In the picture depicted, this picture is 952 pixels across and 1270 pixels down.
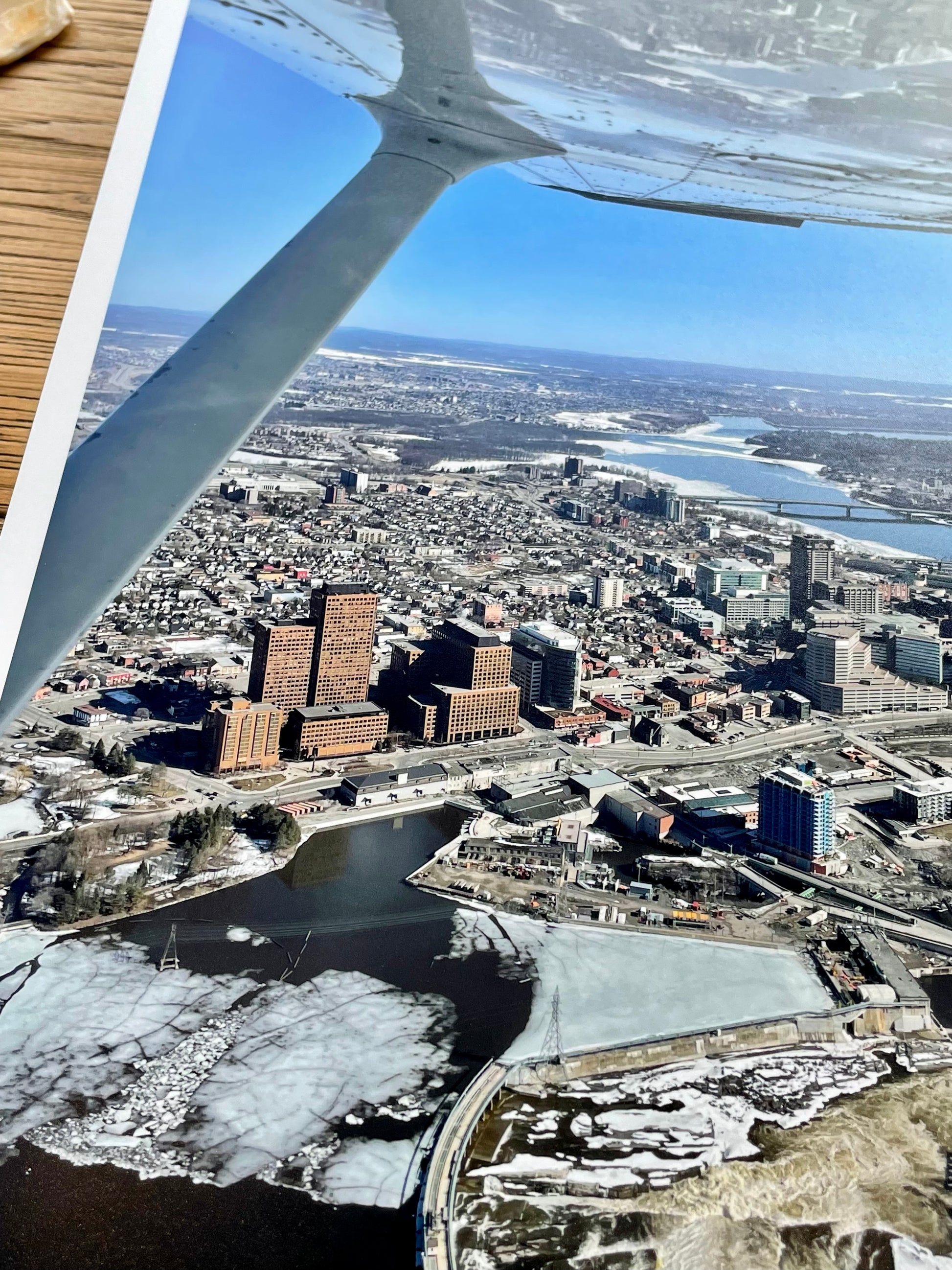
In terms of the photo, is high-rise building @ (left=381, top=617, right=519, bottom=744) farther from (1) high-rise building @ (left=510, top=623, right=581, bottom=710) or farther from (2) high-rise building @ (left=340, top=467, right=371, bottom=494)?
(2) high-rise building @ (left=340, top=467, right=371, bottom=494)

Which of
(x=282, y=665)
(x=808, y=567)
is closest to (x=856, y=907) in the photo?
(x=282, y=665)

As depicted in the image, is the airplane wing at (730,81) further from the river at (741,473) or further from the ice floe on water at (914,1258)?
the river at (741,473)

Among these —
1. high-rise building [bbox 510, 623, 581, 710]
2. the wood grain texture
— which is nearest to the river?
high-rise building [bbox 510, 623, 581, 710]

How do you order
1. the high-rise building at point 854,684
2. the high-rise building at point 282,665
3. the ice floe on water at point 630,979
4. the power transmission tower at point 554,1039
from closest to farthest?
the power transmission tower at point 554,1039, the ice floe on water at point 630,979, the high-rise building at point 282,665, the high-rise building at point 854,684

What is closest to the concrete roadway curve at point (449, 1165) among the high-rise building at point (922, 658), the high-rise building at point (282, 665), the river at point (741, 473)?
the high-rise building at point (282, 665)

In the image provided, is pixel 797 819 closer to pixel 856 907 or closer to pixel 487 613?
pixel 856 907
